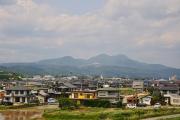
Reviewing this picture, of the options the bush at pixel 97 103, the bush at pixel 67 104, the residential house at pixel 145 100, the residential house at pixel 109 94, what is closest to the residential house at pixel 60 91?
the residential house at pixel 109 94

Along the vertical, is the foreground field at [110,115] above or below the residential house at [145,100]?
below

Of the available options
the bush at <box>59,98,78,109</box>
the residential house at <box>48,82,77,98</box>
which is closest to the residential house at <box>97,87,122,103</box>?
the bush at <box>59,98,78,109</box>

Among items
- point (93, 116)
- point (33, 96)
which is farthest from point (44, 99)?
point (93, 116)

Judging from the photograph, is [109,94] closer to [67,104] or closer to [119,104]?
[119,104]

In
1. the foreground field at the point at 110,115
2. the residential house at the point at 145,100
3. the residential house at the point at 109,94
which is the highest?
the residential house at the point at 109,94

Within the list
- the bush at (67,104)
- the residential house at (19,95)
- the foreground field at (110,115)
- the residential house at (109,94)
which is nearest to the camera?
the foreground field at (110,115)

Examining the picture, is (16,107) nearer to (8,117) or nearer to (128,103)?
(8,117)

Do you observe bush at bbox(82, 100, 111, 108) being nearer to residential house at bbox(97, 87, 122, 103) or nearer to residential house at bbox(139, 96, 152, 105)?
residential house at bbox(97, 87, 122, 103)

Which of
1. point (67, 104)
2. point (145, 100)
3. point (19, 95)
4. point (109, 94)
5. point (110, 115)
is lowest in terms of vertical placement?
point (110, 115)

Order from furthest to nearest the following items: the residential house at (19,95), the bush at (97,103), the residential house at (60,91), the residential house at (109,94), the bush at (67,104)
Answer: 1. the residential house at (60,91)
2. the residential house at (19,95)
3. the residential house at (109,94)
4. the bush at (97,103)
5. the bush at (67,104)

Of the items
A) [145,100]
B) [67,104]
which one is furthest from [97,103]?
[145,100]

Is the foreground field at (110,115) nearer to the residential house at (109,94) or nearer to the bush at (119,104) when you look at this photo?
the bush at (119,104)
